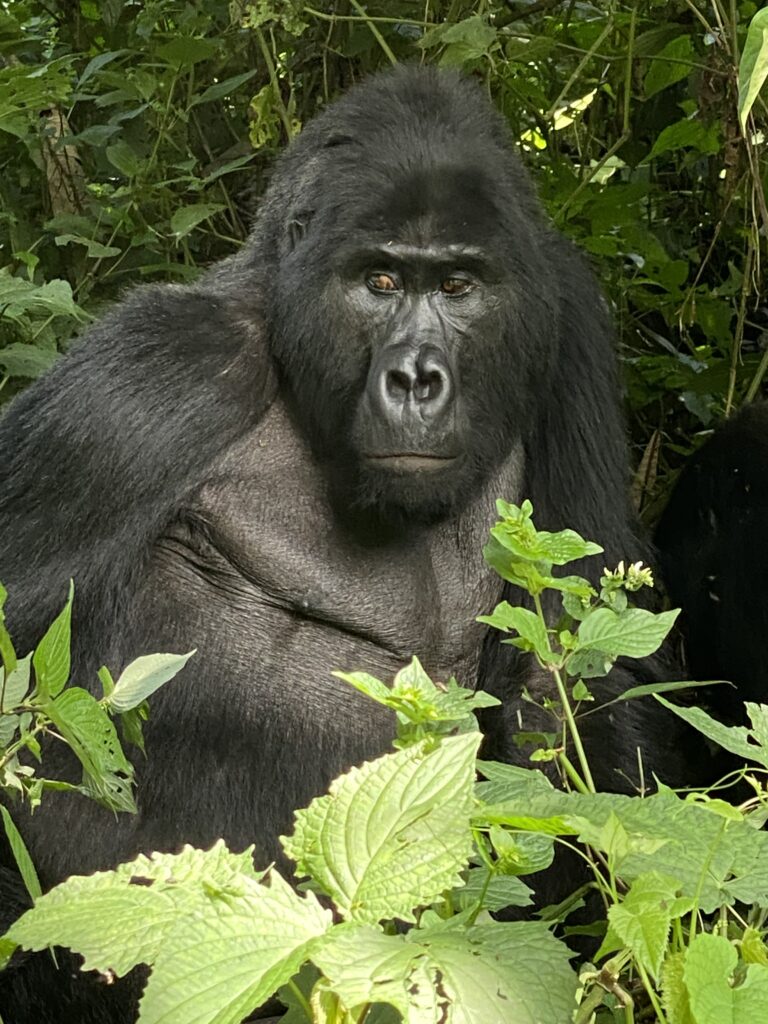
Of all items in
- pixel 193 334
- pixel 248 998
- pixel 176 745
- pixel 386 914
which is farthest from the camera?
pixel 193 334

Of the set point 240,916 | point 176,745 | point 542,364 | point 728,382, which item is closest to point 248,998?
point 240,916

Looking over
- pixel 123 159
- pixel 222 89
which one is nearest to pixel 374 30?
pixel 222 89

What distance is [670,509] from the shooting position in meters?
3.84

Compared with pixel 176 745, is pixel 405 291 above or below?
above

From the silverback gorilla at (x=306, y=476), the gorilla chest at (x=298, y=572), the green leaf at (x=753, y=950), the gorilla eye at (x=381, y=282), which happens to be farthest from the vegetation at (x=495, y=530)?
the gorilla eye at (x=381, y=282)

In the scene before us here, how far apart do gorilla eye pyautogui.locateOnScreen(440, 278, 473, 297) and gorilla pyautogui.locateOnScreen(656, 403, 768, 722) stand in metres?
1.06

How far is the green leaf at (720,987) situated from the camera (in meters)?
1.25

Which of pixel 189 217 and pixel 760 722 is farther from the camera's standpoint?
pixel 189 217

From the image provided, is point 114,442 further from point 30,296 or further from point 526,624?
point 526,624

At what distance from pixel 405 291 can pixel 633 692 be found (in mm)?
1238

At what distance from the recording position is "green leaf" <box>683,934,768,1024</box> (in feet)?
→ 4.09

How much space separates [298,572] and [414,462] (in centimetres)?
44

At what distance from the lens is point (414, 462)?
2689mm

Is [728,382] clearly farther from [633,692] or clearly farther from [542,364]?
[633,692]
